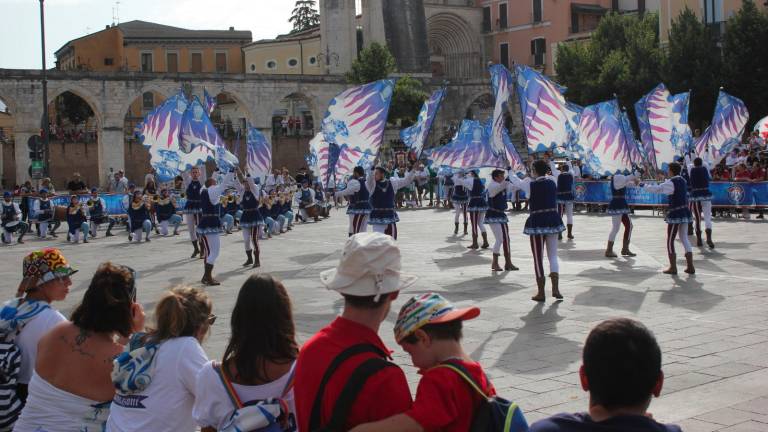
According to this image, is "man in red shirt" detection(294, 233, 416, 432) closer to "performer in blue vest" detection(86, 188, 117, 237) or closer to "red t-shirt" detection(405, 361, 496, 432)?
"red t-shirt" detection(405, 361, 496, 432)

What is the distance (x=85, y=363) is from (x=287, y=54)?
76.6 m

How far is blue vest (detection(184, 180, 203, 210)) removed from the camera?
2033 cm

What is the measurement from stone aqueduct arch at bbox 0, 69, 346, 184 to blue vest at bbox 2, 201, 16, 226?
86.0 ft

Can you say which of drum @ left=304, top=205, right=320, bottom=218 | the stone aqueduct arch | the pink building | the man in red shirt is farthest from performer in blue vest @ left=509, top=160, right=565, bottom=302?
the pink building

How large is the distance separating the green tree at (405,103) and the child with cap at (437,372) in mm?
54722

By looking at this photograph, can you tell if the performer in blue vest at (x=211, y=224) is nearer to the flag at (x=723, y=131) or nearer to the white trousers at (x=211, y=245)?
the white trousers at (x=211, y=245)

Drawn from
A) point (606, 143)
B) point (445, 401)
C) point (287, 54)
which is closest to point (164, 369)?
point (445, 401)

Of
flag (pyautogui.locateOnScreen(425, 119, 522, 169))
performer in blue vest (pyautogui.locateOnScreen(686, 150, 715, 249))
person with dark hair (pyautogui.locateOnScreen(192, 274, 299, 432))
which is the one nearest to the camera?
person with dark hair (pyautogui.locateOnScreen(192, 274, 299, 432))

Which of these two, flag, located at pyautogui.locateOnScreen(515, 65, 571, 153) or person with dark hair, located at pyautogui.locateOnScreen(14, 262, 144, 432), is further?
flag, located at pyautogui.locateOnScreen(515, 65, 571, 153)

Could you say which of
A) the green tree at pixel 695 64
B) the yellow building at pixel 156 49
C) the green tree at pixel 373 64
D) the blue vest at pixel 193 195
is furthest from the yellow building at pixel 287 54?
the blue vest at pixel 193 195

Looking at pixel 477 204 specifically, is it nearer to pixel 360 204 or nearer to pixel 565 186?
pixel 565 186

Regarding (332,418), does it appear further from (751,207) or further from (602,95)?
(602,95)

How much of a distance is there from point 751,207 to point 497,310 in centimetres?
1665

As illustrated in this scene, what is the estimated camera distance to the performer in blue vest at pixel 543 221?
12.9 metres
